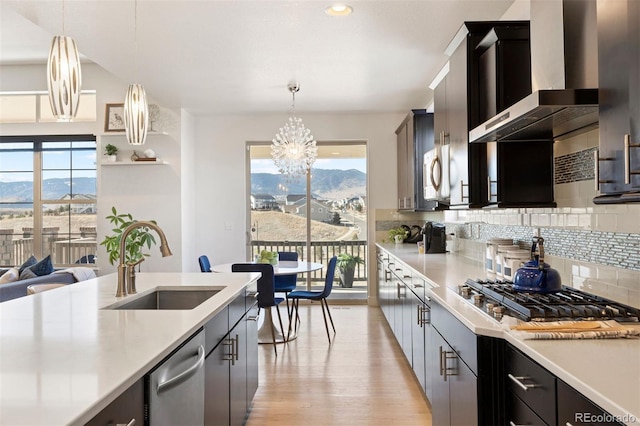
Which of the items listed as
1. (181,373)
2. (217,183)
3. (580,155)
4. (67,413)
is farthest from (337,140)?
(67,413)

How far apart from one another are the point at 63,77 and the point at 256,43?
2073 mm

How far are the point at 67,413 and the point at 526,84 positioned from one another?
259 cm

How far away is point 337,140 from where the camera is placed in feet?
21.0

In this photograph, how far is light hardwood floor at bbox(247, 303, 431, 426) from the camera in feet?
9.33

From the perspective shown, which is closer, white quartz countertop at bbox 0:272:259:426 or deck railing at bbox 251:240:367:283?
white quartz countertop at bbox 0:272:259:426

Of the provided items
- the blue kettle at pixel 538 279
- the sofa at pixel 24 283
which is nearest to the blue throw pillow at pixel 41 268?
the sofa at pixel 24 283

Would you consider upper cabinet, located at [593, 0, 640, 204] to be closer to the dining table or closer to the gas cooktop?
the gas cooktop

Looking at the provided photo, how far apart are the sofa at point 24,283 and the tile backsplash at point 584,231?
4.02 m

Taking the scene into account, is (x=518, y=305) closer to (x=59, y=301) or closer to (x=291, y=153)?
(x=59, y=301)

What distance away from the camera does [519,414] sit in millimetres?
1519

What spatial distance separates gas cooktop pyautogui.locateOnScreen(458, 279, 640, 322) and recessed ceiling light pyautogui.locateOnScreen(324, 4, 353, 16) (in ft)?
6.63

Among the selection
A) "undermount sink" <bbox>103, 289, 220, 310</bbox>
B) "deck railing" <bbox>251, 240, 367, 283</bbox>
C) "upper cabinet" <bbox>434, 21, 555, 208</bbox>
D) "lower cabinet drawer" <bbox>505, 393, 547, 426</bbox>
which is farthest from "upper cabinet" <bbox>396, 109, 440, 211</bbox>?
"lower cabinet drawer" <bbox>505, 393, 547, 426</bbox>

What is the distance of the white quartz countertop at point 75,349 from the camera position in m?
0.95

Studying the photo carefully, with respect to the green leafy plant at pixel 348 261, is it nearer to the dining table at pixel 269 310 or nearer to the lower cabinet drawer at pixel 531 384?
the dining table at pixel 269 310
